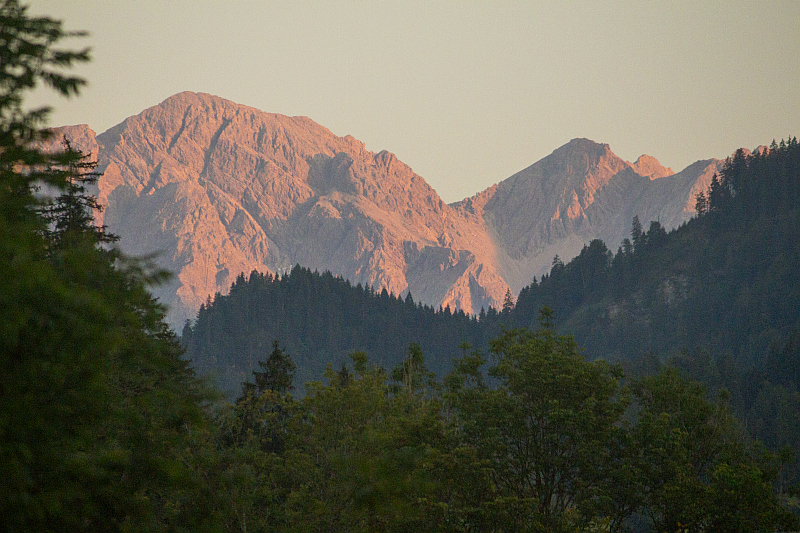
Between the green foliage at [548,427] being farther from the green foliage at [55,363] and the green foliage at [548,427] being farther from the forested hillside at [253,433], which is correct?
the green foliage at [55,363]

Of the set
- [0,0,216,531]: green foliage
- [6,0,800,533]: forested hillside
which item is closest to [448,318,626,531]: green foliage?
[6,0,800,533]: forested hillside

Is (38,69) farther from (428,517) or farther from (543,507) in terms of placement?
(543,507)

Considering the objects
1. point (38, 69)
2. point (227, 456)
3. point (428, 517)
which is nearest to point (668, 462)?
point (428, 517)

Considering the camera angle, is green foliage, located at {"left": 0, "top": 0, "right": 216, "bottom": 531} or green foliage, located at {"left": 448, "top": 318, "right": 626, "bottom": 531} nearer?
green foliage, located at {"left": 0, "top": 0, "right": 216, "bottom": 531}

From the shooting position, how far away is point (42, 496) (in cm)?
1007

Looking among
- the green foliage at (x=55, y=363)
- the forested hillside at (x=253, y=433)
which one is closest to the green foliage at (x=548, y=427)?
the forested hillside at (x=253, y=433)

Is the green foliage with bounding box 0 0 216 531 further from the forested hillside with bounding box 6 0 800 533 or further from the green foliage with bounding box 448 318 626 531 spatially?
the green foliage with bounding box 448 318 626 531

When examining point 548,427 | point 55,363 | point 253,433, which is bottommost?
point 548,427

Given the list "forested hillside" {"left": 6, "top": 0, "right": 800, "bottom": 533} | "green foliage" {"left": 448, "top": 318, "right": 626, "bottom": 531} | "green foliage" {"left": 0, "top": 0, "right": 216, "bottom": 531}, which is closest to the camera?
"green foliage" {"left": 0, "top": 0, "right": 216, "bottom": 531}

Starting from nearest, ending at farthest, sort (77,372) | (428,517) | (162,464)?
(77,372) < (162,464) < (428,517)

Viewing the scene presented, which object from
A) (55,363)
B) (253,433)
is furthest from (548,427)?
(55,363)

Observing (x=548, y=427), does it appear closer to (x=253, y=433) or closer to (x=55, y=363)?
(x=253, y=433)

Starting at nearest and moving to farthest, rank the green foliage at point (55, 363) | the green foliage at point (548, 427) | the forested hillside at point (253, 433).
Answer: the green foliage at point (55, 363)
the forested hillside at point (253, 433)
the green foliage at point (548, 427)

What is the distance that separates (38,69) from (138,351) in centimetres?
513
